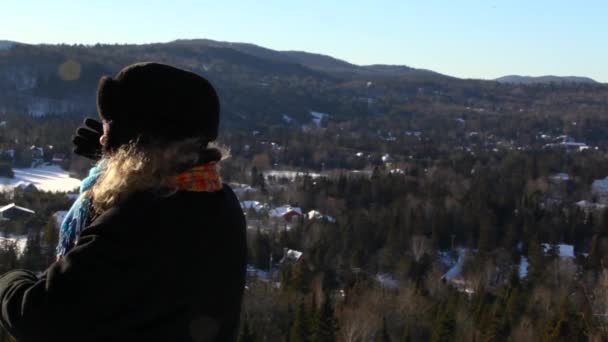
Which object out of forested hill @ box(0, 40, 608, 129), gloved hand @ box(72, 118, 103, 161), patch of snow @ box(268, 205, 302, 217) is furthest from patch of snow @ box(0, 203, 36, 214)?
forested hill @ box(0, 40, 608, 129)

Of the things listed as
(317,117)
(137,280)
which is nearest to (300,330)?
(137,280)

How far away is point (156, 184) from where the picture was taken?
72.7 inches

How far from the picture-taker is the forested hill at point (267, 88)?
91.1 metres

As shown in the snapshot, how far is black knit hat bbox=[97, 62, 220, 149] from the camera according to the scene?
1897 mm

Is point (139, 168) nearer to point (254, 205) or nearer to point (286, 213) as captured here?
point (286, 213)

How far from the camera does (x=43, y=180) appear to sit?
5647cm

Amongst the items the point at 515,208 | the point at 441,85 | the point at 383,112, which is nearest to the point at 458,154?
the point at 515,208

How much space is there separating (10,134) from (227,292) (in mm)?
72228

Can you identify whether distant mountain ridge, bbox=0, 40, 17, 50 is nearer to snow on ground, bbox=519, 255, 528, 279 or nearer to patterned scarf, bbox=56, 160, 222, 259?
snow on ground, bbox=519, 255, 528, 279

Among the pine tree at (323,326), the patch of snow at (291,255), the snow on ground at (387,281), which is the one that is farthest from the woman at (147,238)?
the patch of snow at (291,255)

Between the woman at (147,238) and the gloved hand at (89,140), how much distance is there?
0.14 meters

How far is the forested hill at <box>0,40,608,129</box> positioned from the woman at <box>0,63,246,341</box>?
8805cm

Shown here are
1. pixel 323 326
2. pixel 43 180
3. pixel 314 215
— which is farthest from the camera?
pixel 43 180

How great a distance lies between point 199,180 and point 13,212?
4193 cm
